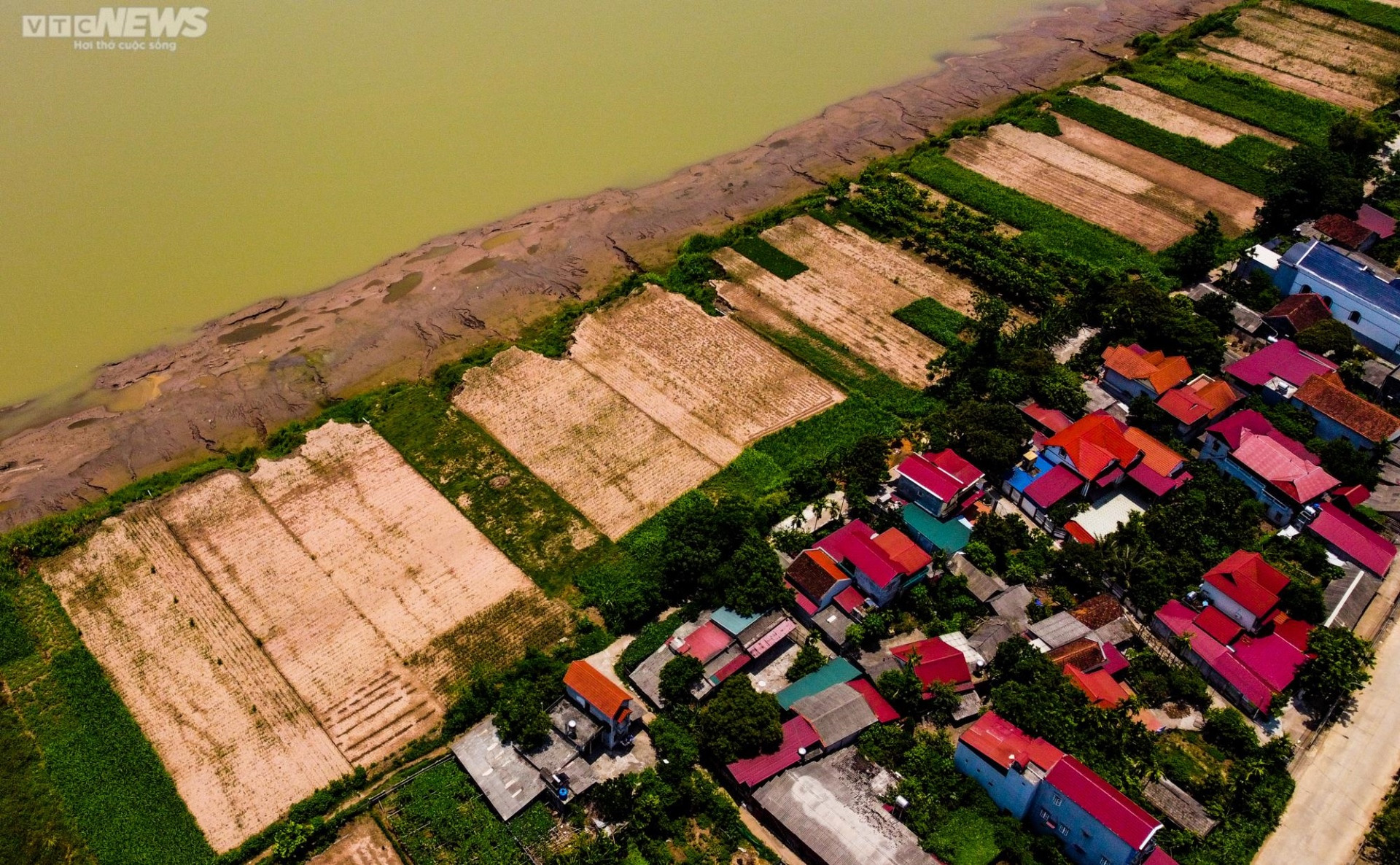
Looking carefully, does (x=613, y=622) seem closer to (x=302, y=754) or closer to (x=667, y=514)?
(x=667, y=514)

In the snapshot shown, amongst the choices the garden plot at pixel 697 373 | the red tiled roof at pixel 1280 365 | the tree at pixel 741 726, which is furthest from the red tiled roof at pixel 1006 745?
the red tiled roof at pixel 1280 365

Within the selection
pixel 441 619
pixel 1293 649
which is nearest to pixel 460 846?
pixel 441 619

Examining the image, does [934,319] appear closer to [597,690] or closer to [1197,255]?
[1197,255]

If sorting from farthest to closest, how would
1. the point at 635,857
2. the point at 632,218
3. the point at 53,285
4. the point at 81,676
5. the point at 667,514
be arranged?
the point at 632,218 → the point at 53,285 → the point at 667,514 → the point at 81,676 → the point at 635,857

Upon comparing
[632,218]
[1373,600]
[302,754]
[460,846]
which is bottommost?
[1373,600]

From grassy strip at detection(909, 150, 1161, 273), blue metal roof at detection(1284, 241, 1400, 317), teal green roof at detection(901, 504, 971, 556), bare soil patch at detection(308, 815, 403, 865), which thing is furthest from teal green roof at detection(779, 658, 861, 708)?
blue metal roof at detection(1284, 241, 1400, 317)
